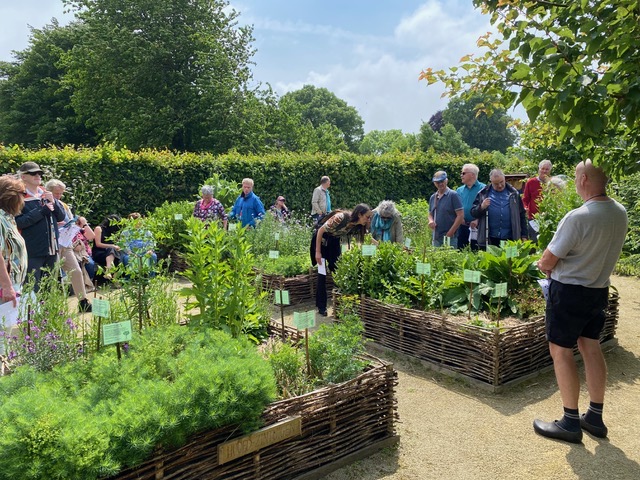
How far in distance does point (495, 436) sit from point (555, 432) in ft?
1.31

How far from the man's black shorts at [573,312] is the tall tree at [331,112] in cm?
5654

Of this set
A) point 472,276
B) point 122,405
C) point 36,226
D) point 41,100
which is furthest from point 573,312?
point 41,100

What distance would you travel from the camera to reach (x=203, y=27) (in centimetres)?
2461

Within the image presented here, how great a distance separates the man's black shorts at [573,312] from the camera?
A: 10.9 ft

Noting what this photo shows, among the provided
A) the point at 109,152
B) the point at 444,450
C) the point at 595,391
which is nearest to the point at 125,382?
the point at 444,450

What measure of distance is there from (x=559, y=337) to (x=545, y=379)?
1293mm

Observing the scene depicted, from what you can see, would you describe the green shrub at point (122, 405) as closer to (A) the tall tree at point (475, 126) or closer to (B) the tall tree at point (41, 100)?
(B) the tall tree at point (41, 100)

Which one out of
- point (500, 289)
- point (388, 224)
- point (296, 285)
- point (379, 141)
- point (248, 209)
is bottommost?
point (296, 285)

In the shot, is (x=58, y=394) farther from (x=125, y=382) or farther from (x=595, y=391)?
(x=595, y=391)

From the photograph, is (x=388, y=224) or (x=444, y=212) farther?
(x=444, y=212)

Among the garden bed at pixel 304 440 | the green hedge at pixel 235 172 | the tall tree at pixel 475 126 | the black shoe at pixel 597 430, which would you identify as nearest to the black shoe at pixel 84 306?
the garden bed at pixel 304 440

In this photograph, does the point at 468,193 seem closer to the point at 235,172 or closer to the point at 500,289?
the point at 500,289

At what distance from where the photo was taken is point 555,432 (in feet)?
11.3

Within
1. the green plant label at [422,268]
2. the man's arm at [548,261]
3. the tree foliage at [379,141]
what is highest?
the tree foliage at [379,141]
